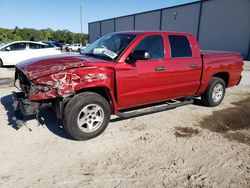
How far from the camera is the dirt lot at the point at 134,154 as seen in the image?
302 centimetres

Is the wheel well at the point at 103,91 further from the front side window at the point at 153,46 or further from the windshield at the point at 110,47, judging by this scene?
the front side window at the point at 153,46

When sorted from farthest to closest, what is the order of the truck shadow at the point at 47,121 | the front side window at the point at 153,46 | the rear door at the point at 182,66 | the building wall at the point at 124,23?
the building wall at the point at 124,23, the rear door at the point at 182,66, the front side window at the point at 153,46, the truck shadow at the point at 47,121

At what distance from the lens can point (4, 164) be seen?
3.28m

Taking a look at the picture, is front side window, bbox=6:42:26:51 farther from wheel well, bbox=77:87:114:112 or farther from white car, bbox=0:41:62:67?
wheel well, bbox=77:87:114:112

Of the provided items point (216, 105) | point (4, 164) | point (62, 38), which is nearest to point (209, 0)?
point (216, 105)

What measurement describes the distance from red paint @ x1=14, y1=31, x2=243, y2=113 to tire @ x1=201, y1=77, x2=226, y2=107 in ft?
0.74

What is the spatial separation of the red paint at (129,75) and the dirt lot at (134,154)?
624mm

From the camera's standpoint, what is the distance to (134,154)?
3.65 metres

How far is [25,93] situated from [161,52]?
271 centimetres

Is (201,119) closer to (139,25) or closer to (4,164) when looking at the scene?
(4,164)

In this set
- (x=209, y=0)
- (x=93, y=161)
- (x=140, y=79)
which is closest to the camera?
(x=93, y=161)

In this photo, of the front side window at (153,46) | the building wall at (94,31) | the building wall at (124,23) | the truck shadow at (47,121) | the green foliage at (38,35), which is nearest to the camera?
the truck shadow at (47,121)

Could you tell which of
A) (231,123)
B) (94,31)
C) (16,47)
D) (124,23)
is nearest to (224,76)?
(231,123)

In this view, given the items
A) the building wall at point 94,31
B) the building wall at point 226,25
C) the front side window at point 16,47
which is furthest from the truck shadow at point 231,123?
the building wall at point 94,31
